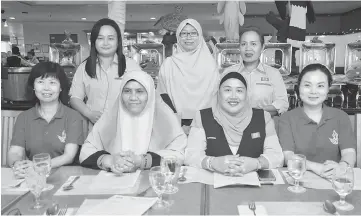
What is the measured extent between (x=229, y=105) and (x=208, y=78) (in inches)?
34.3

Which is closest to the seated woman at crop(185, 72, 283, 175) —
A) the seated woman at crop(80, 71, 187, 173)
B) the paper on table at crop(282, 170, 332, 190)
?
the seated woman at crop(80, 71, 187, 173)

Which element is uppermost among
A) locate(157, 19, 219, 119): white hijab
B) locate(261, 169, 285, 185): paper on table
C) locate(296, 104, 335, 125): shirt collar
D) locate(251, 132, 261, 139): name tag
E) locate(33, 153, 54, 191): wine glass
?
locate(157, 19, 219, 119): white hijab

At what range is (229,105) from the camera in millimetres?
1814

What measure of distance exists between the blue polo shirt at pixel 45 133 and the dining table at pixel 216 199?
48 centimetres

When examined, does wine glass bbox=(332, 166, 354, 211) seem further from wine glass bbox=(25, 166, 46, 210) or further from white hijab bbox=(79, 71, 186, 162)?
wine glass bbox=(25, 166, 46, 210)

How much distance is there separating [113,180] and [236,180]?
518 millimetres

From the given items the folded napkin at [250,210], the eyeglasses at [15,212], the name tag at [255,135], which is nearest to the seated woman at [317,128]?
the name tag at [255,135]

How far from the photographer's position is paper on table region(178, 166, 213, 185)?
1490mm

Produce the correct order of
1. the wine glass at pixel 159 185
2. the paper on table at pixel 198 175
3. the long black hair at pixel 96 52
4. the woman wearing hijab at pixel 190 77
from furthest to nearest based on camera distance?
the woman wearing hijab at pixel 190 77, the long black hair at pixel 96 52, the paper on table at pixel 198 175, the wine glass at pixel 159 185

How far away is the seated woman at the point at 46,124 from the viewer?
6.21ft

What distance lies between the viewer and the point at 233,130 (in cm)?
185

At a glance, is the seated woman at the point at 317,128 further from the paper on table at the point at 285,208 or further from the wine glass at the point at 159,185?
the wine glass at the point at 159,185

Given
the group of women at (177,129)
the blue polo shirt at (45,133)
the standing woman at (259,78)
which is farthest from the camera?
the standing woman at (259,78)

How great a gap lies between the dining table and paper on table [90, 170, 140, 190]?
0.18ft
